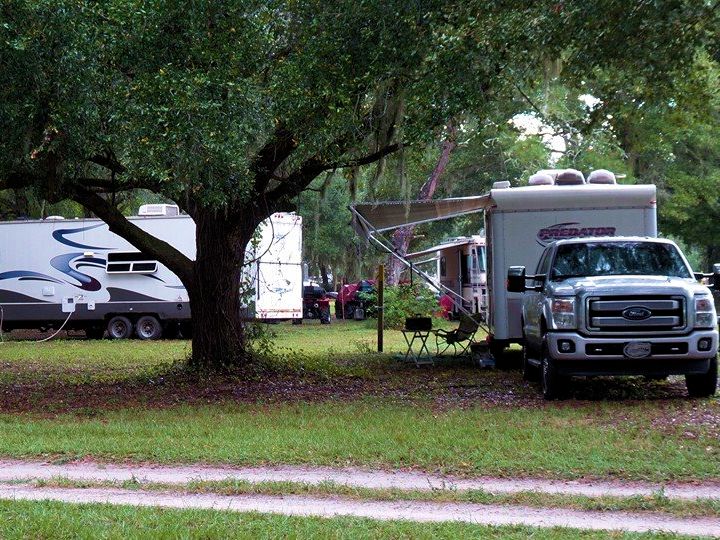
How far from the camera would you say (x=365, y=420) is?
33.9 feet

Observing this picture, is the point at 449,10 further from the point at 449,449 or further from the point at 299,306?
the point at 299,306

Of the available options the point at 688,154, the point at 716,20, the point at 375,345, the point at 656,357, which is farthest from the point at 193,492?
the point at 688,154

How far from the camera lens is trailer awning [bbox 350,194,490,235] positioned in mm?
15875

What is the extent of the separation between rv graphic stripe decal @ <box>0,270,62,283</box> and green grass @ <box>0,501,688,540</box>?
787 inches

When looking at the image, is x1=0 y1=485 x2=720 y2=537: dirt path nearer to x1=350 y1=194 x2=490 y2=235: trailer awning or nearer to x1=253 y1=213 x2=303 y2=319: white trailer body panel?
x1=350 y1=194 x2=490 y2=235: trailer awning

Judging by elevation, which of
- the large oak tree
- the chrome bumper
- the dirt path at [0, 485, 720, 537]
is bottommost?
the dirt path at [0, 485, 720, 537]

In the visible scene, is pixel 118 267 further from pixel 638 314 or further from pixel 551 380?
pixel 638 314

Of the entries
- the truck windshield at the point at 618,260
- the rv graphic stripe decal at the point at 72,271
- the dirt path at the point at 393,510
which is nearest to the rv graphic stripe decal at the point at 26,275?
the rv graphic stripe decal at the point at 72,271

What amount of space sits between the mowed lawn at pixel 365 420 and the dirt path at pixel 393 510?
126 centimetres

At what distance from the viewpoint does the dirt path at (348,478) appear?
7.09m

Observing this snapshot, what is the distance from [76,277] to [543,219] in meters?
14.8

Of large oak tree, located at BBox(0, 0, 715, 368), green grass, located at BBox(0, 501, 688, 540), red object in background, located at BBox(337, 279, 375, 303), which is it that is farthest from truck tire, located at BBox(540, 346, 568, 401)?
red object in background, located at BBox(337, 279, 375, 303)

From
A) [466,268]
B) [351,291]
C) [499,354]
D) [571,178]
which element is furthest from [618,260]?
[351,291]

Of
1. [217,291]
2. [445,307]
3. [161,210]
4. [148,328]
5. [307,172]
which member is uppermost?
[161,210]
